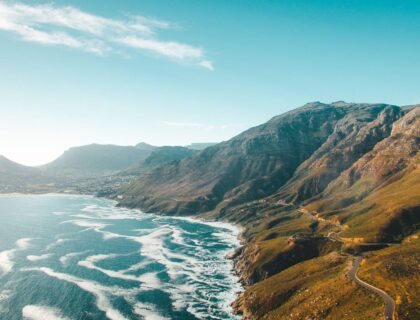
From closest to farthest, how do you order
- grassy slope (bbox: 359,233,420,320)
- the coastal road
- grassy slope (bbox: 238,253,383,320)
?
the coastal road < grassy slope (bbox: 359,233,420,320) < grassy slope (bbox: 238,253,383,320)

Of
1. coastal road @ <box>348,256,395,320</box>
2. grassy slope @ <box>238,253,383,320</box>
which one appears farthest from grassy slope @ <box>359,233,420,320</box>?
grassy slope @ <box>238,253,383,320</box>

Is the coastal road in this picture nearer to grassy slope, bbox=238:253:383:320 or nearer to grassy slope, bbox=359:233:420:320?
grassy slope, bbox=359:233:420:320

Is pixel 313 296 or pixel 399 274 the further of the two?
pixel 313 296

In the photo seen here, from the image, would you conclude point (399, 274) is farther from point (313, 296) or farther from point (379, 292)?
point (313, 296)

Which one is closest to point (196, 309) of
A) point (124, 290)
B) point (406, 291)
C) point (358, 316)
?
point (124, 290)

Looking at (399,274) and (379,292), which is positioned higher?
(399,274)

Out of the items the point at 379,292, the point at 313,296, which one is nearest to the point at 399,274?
the point at 379,292

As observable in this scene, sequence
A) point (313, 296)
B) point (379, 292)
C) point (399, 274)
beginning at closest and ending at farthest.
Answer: point (379, 292) → point (399, 274) → point (313, 296)

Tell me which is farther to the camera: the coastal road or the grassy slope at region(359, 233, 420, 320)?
the grassy slope at region(359, 233, 420, 320)

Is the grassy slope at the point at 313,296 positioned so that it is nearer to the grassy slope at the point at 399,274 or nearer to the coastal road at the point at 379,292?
the coastal road at the point at 379,292
